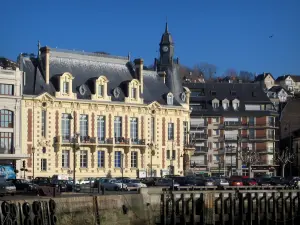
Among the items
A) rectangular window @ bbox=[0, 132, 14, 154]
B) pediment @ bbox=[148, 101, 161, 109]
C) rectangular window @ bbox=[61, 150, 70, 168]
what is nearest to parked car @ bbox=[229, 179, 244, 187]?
rectangular window @ bbox=[61, 150, 70, 168]

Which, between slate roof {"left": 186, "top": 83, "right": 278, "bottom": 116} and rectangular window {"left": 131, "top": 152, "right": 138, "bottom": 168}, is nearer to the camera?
rectangular window {"left": 131, "top": 152, "right": 138, "bottom": 168}

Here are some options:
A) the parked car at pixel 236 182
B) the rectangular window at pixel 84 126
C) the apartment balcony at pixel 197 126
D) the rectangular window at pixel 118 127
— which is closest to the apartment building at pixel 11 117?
the rectangular window at pixel 84 126

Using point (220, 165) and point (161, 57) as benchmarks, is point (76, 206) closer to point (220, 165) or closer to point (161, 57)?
point (161, 57)

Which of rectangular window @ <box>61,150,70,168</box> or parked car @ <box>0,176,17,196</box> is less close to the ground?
rectangular window @ <box>61,150,70,168</box>

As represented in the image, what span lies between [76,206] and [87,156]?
158 ft


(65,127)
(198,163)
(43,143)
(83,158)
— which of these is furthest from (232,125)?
(43,143)

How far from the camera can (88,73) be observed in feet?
329

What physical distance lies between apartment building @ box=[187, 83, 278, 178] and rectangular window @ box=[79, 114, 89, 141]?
93.6ft

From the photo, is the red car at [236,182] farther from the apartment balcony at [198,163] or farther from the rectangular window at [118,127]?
the apartment balcony at [198,163]

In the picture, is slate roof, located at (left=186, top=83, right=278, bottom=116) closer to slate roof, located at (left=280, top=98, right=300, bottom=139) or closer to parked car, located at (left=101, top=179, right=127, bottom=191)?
slate roof, located at (left=280, top=98, right=300, bottom=139)

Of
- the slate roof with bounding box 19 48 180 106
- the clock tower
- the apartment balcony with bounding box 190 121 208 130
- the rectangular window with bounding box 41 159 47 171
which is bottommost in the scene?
the rectangular window with bounding box 41 159 47 171

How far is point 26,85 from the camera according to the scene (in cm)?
9319

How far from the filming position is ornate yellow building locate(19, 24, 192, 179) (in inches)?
3669

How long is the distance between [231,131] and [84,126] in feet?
112
